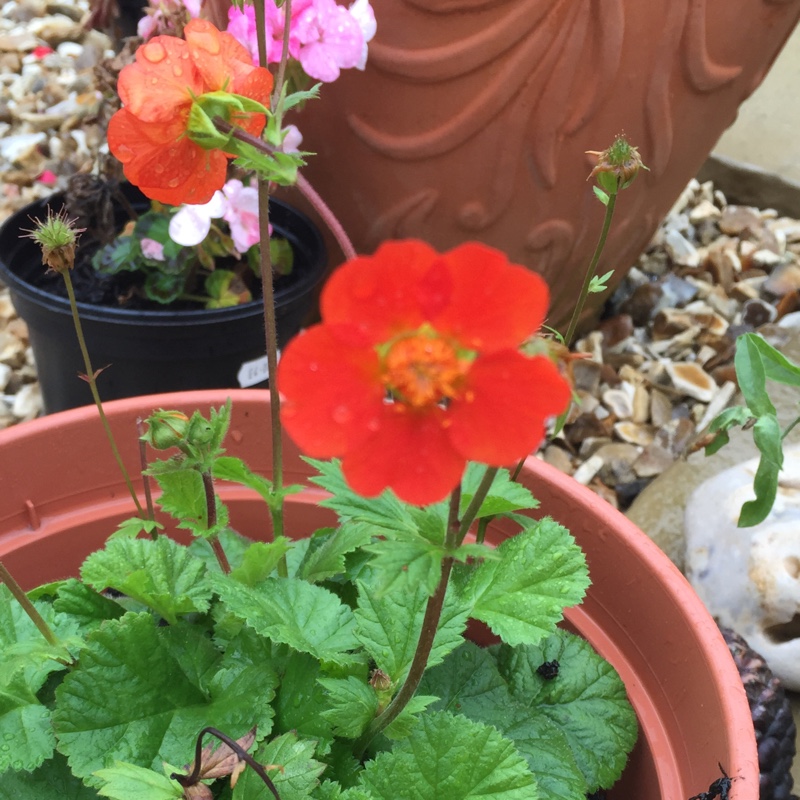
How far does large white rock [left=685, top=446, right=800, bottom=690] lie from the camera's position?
1.08 meters

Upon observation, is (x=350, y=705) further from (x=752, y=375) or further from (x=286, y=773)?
(x=752, y=375)

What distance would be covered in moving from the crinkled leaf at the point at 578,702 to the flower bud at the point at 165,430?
0.36 meters

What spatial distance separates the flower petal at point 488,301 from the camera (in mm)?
329

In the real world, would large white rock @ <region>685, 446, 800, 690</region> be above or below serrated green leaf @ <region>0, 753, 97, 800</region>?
below

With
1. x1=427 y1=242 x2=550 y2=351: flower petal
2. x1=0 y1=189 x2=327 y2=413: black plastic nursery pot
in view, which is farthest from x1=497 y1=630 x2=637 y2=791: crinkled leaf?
x1=0 y1=189 x2=327 y2=413: black plastic nursery pot

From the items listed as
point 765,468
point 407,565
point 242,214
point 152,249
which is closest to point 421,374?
point 407,565

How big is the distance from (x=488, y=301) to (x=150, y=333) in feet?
3.13

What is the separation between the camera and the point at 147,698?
64 cm

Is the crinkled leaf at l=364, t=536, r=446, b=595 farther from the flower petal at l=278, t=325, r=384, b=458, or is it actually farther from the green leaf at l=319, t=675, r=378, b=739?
the green leaf at l=319, t=675, r=378, b=739

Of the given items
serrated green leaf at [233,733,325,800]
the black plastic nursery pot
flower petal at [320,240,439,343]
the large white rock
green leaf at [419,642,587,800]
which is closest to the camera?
flower petal at [320,240,439,343]

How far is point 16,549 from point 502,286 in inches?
25.6

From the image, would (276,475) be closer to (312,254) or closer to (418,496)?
(418,496)

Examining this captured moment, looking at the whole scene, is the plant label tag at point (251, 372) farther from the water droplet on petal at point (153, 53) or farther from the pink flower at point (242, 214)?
the water droplet on petal at point (153, 53)

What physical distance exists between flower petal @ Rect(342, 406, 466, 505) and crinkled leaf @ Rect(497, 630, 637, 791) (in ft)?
1.36
